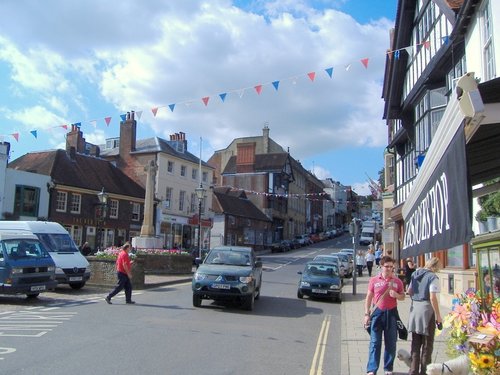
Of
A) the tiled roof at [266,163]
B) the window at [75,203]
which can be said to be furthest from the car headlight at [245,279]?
the tiled roof at [266,163]

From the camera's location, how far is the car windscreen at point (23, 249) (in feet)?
48.5

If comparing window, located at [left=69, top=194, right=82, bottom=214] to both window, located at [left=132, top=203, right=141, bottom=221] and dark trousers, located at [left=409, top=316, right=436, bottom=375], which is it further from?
dark trousers, located at [left=409, top=316, right=436, bottom=375]

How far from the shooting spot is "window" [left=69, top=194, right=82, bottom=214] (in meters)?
37.4

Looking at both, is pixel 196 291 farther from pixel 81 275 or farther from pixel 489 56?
pixel 489 56

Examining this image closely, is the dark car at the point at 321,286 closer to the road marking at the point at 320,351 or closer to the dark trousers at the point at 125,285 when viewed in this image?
the road marking at the point at 320,351

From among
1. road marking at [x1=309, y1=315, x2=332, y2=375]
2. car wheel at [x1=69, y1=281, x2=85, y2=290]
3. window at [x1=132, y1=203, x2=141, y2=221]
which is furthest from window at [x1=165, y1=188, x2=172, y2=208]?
road marking at [x1=309, y1=315, x2=332, y2=375]

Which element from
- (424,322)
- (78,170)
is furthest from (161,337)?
(78,170)

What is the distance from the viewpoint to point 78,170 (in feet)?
131

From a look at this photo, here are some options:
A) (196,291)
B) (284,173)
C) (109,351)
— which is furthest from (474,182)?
(284,173)

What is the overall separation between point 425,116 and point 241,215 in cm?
4110

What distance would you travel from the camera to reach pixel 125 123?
164 feet

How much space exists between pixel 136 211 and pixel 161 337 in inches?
1400

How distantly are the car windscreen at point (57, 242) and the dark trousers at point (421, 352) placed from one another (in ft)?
47.0

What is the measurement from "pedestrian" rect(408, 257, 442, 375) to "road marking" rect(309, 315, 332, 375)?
57.6 inches
